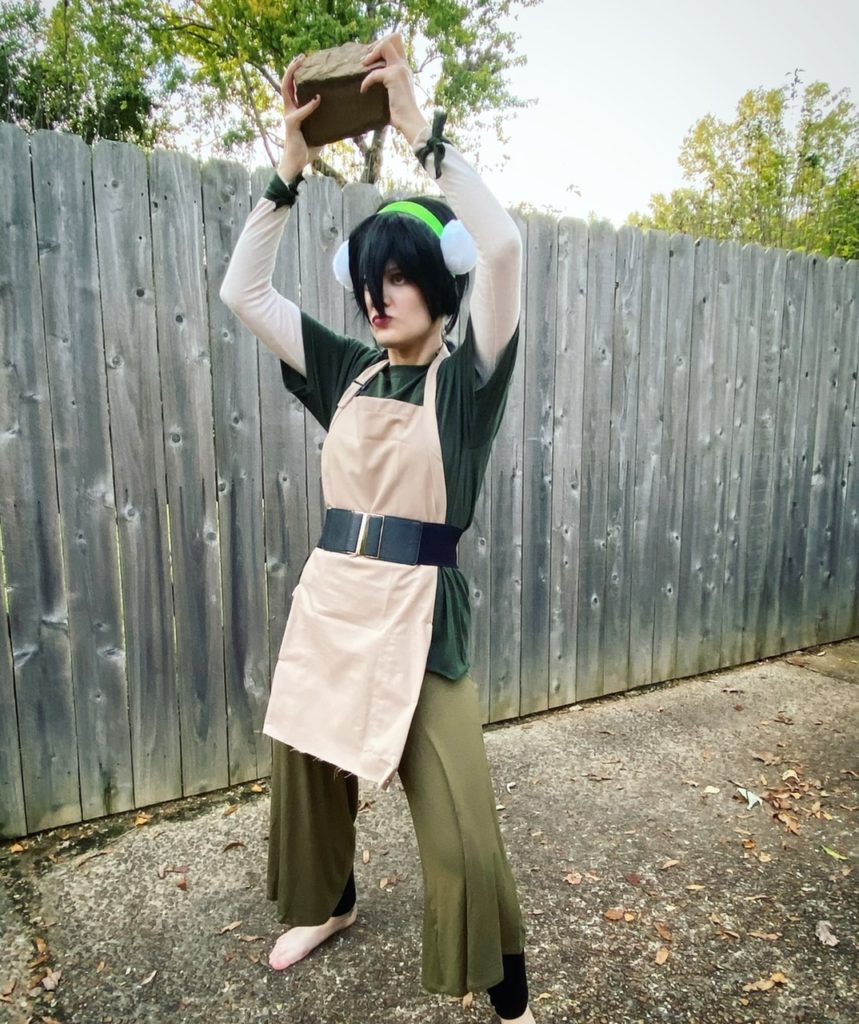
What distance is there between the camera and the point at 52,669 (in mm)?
2383

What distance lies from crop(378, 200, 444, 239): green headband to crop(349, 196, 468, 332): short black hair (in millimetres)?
15

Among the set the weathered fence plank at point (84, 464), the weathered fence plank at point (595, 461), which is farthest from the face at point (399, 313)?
the weathered fence plank at point (595, 461)

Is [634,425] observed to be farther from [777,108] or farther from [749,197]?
[777,108]

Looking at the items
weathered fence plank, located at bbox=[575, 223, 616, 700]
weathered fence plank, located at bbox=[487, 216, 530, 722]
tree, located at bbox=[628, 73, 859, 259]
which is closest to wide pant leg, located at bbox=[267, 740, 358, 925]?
weathered fence plank, located at bbox=[487, 216, 530, 722]

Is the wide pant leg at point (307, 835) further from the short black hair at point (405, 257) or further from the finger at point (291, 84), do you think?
the finger at point (291, 84)

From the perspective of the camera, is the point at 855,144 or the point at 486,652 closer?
the point at 486,652

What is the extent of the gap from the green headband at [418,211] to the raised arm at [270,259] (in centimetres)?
23

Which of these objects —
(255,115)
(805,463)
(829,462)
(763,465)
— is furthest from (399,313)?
(255,115)

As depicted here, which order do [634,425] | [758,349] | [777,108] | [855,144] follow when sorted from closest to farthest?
[634,425] → [758,349] → [855,144] → [777,108]

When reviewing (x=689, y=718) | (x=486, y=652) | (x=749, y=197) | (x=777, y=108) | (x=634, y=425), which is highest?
(x=777, y=108)

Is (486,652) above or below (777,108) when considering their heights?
below

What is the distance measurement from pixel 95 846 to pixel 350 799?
1.14m

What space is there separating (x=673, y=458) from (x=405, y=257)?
2670 mm

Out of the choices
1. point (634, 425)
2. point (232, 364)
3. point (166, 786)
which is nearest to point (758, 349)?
point (634, 425)
